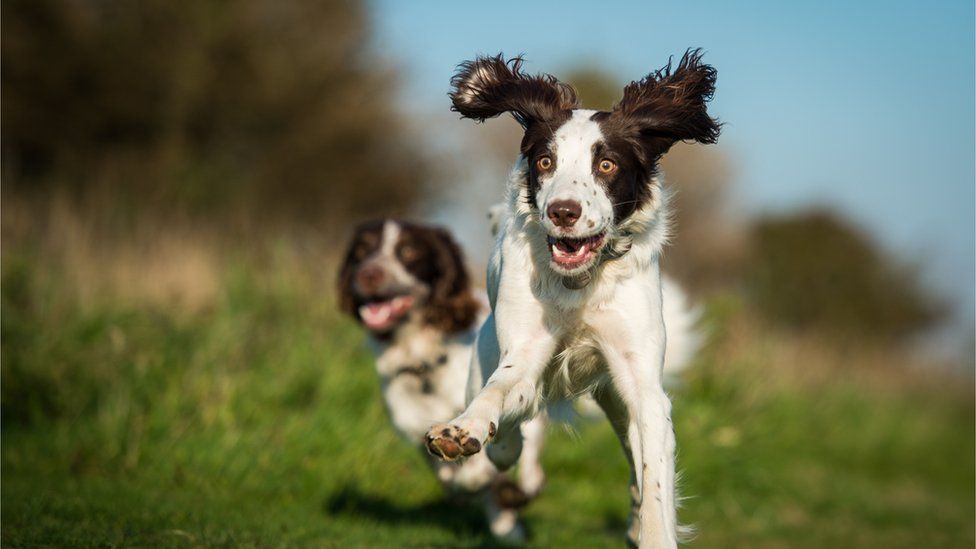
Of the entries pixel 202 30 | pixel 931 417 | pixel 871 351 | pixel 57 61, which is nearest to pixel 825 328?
pixel 871 351

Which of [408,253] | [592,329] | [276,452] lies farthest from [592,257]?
[276,452]

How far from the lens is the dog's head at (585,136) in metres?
4.20

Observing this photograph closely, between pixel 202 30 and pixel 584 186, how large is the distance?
15.3 m

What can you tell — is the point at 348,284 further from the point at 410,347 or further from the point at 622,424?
the point at 622,424

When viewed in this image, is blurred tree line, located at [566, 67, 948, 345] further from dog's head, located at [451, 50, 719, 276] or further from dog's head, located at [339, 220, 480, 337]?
dog's head, located at [451, 50, 719, 276]

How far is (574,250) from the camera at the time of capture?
13.9 feet

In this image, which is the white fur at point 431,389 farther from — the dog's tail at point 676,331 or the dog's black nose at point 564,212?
the dog's black nose at point 564,212

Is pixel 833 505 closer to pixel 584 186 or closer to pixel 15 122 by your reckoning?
pixel 584 186

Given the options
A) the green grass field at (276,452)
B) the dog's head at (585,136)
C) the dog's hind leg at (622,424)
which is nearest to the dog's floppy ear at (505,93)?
the dog's head at (585,136)

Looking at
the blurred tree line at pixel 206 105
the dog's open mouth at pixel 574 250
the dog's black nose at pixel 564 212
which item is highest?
the blurred tree line at pixel 206 105

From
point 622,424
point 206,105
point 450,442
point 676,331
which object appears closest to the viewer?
point 450,442

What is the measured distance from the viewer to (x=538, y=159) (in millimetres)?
4391

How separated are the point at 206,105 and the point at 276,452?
12.4 metres

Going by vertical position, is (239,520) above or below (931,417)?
below
